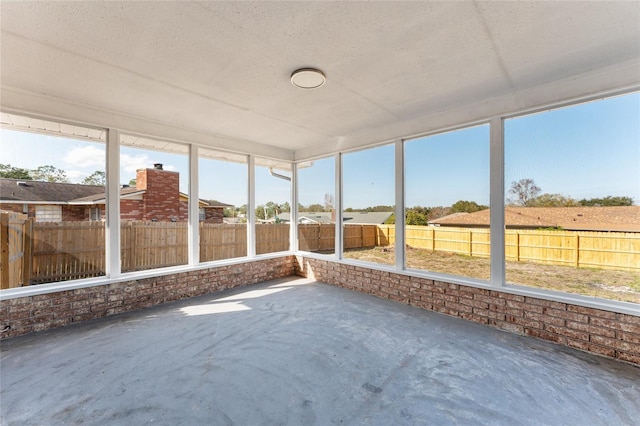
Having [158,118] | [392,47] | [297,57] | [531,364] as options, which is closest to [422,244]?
[531,364]

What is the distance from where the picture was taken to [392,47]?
220 centimetres

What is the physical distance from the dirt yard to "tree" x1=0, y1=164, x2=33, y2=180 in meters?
5.16

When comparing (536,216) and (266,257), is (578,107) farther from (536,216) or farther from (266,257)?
(266,257)

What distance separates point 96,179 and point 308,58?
3.34 metres

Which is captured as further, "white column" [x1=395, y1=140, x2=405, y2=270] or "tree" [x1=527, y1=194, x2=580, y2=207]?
"white column" [x1=395, y1=140, x2=405, y2=270]

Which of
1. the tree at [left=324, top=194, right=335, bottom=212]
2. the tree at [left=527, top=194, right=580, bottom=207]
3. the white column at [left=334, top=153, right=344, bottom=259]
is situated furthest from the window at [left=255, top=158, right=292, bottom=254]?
the tree at [left=527, top=194, right=580, bottom=207]

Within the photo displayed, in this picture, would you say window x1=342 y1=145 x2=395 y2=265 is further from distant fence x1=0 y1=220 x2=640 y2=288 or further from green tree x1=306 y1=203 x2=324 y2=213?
green tree x1=306 y1=203 x2=324 y2=213

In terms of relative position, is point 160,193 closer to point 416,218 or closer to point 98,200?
point 98,200

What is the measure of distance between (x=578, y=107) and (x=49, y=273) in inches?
253

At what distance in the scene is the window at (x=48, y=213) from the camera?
3.26 m

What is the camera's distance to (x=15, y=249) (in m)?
3.13

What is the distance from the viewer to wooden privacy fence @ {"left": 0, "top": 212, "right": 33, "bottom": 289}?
3059 millimetres

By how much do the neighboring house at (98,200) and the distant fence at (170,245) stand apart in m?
0.11

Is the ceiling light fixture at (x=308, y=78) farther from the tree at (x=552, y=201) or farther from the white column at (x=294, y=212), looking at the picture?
the white column at (x=294, y=212)
